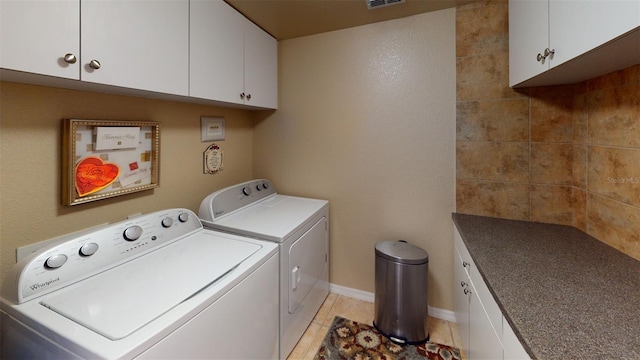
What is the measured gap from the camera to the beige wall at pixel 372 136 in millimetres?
1952

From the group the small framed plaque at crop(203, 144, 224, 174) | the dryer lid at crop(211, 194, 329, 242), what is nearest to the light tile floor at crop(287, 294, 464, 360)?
the dryer lid at crop(211, 194, 329, 242)

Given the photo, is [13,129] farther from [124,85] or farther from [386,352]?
[386,352]

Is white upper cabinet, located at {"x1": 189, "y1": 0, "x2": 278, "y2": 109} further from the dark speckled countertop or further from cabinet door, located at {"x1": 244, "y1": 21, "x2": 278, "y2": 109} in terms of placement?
the dark speckled countertop

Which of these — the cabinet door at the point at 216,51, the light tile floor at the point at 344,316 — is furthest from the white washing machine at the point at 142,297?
the cabinet door at the point at 216,51

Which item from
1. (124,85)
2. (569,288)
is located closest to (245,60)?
(124,85)

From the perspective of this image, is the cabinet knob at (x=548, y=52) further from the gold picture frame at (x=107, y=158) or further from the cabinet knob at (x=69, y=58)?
the gold picture frame at (x=107, y=158)

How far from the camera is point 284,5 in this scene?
1763mm

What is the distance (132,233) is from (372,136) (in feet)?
5.61

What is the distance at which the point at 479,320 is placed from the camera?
123 centimetres

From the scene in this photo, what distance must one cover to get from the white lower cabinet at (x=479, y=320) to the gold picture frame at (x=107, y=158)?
1.86m

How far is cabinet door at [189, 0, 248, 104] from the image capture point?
145 centimetres

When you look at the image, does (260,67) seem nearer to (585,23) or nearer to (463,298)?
(585,23)

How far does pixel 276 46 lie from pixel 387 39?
0.96m

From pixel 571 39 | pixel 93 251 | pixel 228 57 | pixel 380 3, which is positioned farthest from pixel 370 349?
pixel 380 3
